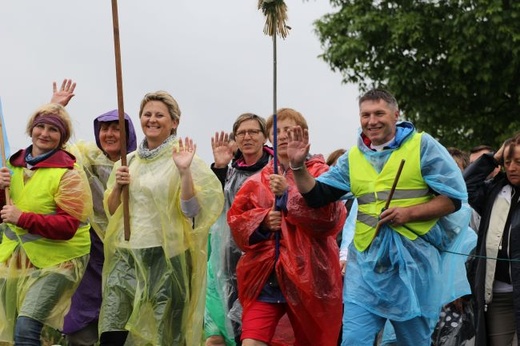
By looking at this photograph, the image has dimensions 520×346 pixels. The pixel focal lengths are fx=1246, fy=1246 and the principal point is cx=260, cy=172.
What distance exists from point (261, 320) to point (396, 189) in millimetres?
1237

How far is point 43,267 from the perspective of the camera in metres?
8.66

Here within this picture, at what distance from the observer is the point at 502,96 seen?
23469 mm

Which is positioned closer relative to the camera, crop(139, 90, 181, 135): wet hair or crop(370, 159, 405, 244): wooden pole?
crop(370, 159, 405, 244): wooden pole

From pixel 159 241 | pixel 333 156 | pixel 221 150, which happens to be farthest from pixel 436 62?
pixel 159 241

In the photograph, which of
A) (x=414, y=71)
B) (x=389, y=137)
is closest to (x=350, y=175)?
(x=389, y=137)

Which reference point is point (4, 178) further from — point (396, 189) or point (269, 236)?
point (396, 189)

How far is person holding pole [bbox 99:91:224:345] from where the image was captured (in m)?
8.30

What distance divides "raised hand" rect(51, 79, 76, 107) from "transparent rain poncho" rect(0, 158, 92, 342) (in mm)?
904

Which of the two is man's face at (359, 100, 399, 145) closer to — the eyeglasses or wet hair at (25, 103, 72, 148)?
the eyeglasses

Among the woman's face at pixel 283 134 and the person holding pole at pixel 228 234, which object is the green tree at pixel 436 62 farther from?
the woman's face at pixel 283 134

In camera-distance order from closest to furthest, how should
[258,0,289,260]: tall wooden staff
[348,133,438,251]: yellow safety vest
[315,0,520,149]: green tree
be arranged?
[348,133,438,251]: yellow safety vest < [258,0,289,260]: tall wooden staff < [315,0,520,149]: green tree

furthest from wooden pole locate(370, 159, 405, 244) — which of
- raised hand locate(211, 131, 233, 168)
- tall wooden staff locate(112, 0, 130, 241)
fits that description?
raised hand locate(211, 131, 233, 168)

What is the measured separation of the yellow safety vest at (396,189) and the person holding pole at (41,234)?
2178 millimetres

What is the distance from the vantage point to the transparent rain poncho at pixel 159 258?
8320 mm
